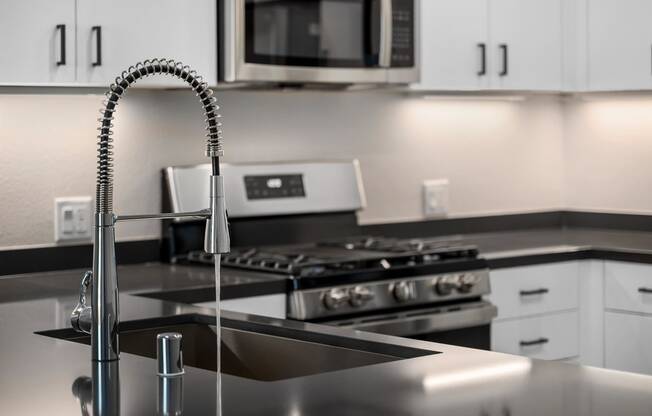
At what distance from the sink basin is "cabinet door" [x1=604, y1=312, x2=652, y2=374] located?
71.4 inches

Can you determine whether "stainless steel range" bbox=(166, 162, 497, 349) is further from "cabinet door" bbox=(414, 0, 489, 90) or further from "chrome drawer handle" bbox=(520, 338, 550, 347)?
"cabinet door" bbox=(414, 0, 489, 90)

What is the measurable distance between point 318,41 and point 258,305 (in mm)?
865

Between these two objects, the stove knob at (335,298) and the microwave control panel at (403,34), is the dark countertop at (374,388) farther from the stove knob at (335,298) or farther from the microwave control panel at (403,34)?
the microwave control panel at (403,34)

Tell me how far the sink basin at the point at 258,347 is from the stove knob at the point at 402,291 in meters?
0.97

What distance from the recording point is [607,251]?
12.4 feet

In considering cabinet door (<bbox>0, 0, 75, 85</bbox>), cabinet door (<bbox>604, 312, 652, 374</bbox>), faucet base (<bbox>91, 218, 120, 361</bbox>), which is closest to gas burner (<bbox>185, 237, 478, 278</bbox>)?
cabinet door (<bbox>604, 312, 652, 374</bbox>)

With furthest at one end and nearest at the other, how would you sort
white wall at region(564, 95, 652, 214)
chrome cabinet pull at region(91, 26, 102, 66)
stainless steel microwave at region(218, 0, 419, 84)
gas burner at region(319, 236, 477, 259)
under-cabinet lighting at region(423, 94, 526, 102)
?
1. white wall at region(564, 95, 652, 214)
2. under-cabinet lighting at region(423, 94, 526, 102)
3. gas burner at region(319, 236, 477, 259)
4. stainless steel microwave at region(218, 0, 419, 84)
5. chrome cabinet pull at region(91, 26, 102, 66)

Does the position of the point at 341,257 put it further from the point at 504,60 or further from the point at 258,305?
the point at 504,60

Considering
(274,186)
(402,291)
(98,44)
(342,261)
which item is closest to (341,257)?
(342,261)

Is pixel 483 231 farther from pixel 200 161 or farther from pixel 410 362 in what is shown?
pixel 410 362

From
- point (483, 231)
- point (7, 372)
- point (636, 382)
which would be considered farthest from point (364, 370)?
point (483, 231)

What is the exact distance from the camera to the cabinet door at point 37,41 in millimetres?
2824

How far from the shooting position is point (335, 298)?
310cm

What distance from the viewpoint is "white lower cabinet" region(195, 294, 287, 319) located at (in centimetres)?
291
